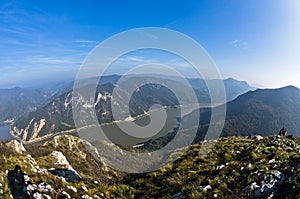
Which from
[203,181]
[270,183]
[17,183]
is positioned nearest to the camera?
[270,183]

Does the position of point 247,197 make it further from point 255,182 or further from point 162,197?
point 162,197

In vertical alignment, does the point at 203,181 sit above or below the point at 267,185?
below

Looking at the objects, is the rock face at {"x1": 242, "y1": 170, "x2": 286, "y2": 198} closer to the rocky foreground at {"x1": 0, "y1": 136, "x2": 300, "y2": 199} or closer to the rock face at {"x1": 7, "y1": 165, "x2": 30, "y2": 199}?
the rocky foreground at {"x1": 0, "y1": 136, "x2": 300, "y2": 199}

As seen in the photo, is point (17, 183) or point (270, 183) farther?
point (17, 183)

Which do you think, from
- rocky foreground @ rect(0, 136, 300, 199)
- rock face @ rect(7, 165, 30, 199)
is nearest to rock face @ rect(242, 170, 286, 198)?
rocky foreground @ rect(0, 136, 300, 199)

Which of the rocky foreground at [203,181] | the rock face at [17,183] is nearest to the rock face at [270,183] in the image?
the rocky foreground at [203,181]

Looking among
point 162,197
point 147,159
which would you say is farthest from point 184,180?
point 147,159

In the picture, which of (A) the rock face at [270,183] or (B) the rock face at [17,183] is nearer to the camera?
(A) the rock face at [270,183]

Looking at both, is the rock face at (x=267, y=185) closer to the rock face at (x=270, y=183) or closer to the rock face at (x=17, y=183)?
the rock face at (x=270, y=183)

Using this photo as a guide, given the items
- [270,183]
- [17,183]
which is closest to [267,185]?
[270,183]

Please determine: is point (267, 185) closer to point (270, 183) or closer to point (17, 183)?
point (270, 183)

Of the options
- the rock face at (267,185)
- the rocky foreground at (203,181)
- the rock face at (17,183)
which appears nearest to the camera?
the rock face at (267,185)

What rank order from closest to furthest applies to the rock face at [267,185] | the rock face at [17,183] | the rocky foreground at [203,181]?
the rock face at [267,185]
the rocky foreground at [203,181]
the rock face at [17,183]

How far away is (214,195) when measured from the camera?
37.6ft
